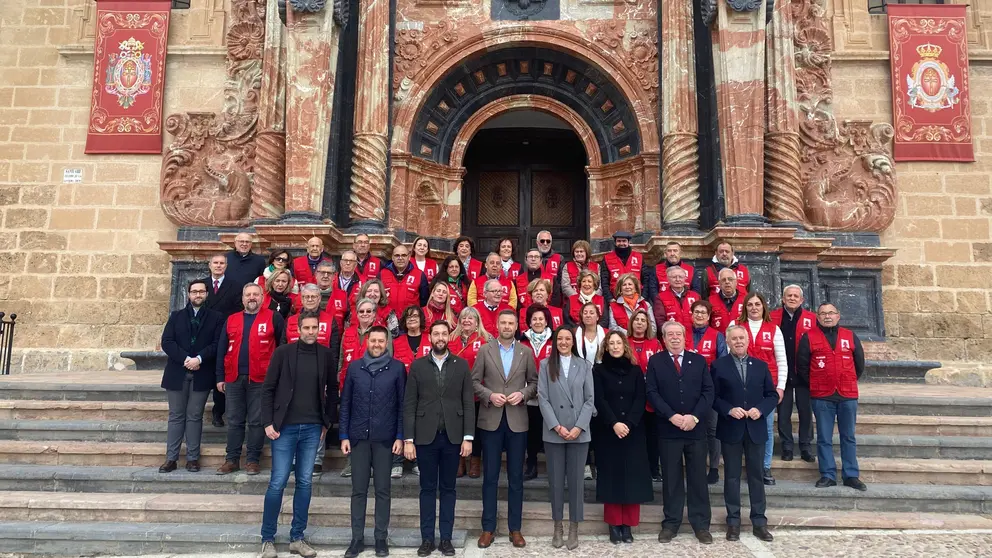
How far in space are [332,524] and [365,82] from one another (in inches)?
281

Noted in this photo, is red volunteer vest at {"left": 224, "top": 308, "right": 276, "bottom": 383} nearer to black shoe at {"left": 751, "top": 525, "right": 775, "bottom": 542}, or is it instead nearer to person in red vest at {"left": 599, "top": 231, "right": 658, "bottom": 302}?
person in red vest at {"left": 599, "top": 231, "right": 658, "bottom": 302}

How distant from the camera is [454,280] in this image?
7195 millimetres

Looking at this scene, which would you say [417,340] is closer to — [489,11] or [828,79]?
[489,11]

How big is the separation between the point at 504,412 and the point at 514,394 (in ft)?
0.64

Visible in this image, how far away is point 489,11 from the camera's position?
1090 centimetres

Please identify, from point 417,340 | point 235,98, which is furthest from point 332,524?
point 235,98

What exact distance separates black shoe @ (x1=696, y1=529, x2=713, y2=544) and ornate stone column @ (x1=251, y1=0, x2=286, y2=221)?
753 cm

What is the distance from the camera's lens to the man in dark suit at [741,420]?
211 inches

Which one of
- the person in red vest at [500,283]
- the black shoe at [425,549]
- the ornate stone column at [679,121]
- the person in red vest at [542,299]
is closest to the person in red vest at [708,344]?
the person in red vest at [542,299]

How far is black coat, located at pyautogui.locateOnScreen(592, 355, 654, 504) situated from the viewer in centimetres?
529

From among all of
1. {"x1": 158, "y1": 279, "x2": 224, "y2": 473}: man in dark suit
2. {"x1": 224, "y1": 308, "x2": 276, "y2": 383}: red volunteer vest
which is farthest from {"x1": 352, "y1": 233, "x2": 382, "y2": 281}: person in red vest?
{"x1": 158, "y1": 279, "x2": 224, "y2": 473}: man in dark suit

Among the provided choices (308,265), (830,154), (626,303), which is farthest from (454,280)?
(830,154)

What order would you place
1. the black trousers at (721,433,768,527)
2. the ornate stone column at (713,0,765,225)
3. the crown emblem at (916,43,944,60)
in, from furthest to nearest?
the crown emblem at (916,43,944,60)
the ornate stone column at (713,0,765,225)
the black trousers at (721,433,768,527)

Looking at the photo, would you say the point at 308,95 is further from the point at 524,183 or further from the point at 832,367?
the point at 832,367
